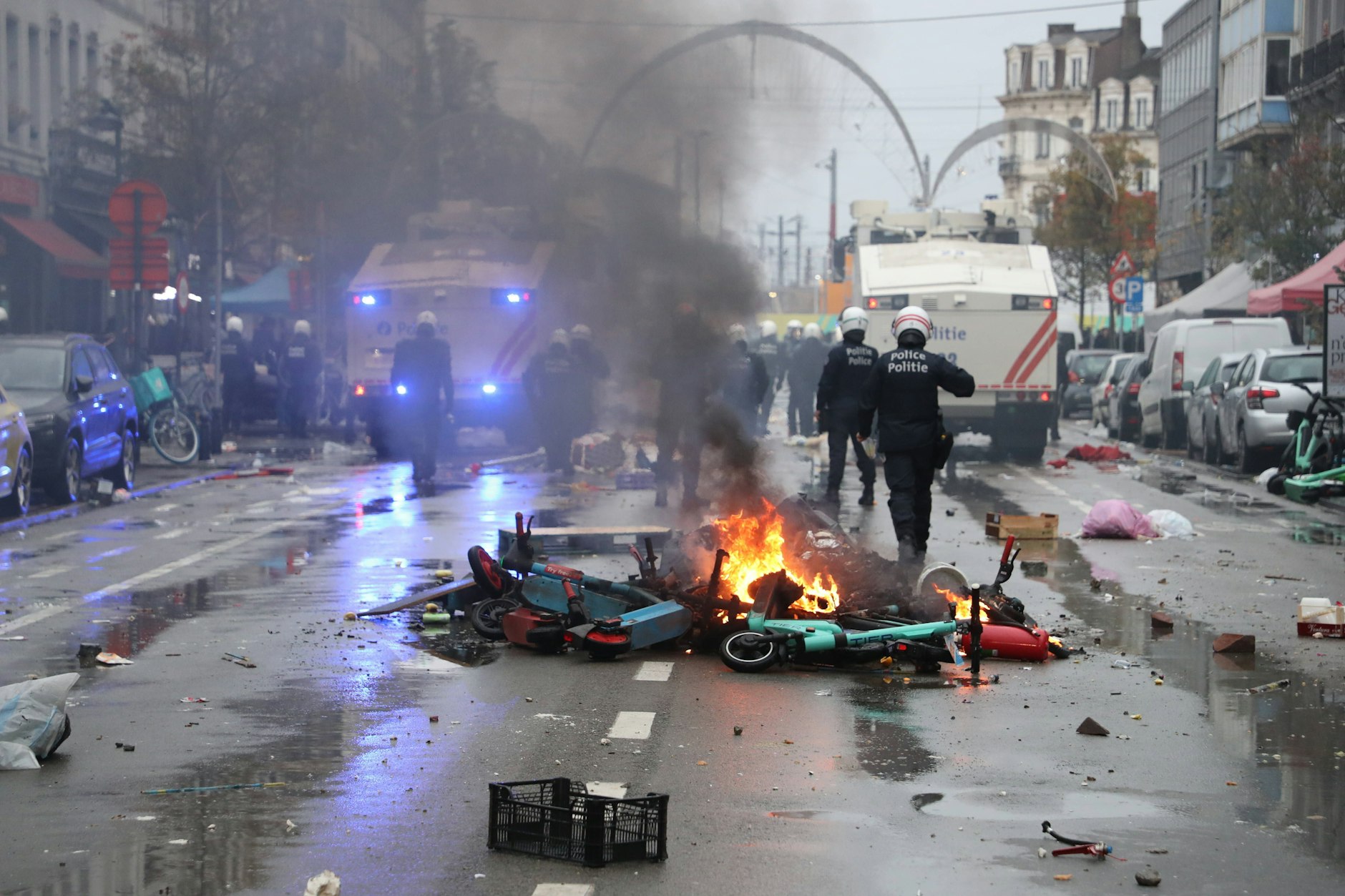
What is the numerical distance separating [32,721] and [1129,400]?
27735 millimetres

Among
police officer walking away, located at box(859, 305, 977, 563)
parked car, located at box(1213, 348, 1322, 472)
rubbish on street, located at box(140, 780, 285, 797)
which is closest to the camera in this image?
rubbish on street, located at box(140, 780, 285, 797)

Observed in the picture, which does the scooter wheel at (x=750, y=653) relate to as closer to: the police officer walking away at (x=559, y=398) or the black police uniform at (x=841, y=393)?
the black police uniform at (x=841, y=393)

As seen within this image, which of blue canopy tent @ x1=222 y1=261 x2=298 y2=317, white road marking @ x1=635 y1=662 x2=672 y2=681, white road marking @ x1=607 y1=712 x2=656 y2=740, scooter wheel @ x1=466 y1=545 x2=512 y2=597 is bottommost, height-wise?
white road marking @ x1=635 y1=662 x2=672 y2=681

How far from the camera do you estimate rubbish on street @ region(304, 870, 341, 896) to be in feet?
16.0

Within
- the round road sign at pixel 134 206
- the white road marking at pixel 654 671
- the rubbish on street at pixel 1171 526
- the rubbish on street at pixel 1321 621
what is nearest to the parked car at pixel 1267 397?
the rubbish on street at pixel 1171 526

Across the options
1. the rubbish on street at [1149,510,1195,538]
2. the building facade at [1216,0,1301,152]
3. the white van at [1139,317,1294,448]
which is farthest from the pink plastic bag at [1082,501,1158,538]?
the building facade at [1216,0,1301,152]

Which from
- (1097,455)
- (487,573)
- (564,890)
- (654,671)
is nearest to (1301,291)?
(1097,455)

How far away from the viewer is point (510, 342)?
27.0 m

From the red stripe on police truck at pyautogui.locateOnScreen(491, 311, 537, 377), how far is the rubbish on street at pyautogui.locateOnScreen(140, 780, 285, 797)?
824 inches

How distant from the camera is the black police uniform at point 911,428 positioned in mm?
11633

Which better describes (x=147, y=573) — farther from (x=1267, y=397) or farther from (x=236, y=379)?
(x=236, y=379)

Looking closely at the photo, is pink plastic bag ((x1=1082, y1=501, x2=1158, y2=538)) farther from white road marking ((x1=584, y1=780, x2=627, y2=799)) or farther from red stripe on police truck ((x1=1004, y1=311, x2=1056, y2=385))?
white road marking ((x1=584, y1=780, x2=627, y2=799))

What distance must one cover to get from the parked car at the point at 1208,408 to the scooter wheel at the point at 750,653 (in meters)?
17.1

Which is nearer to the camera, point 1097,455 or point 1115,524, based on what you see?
point 1115,524
